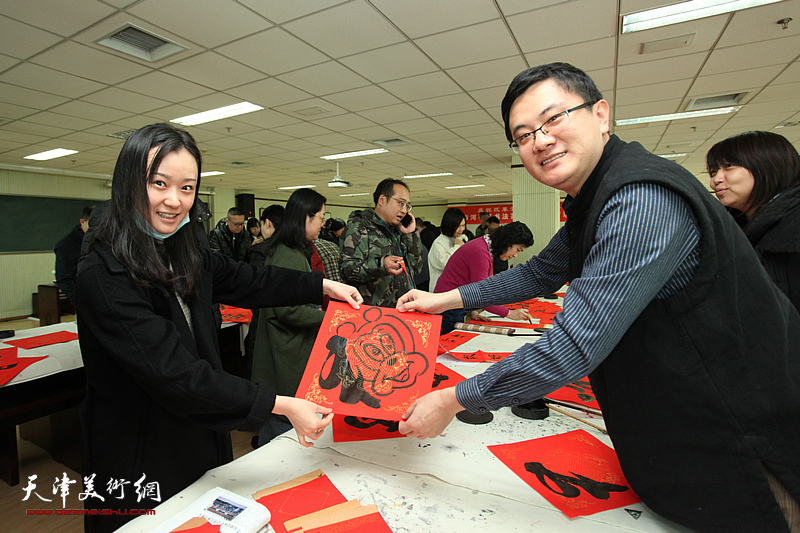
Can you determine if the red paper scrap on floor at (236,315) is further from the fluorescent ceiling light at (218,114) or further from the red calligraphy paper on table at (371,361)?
the fluorescent ceiling light at (218,114)

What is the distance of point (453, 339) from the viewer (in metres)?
2.12

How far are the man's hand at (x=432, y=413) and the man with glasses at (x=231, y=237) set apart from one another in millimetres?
4240

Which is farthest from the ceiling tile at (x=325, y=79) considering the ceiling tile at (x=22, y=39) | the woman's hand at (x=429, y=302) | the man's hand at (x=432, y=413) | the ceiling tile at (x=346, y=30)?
the man's hand at (x=432, y=413)

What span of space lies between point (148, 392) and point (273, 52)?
3112 millimetres

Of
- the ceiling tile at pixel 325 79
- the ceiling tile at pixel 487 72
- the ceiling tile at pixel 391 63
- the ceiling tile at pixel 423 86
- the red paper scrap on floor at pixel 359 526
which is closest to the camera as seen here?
the red paper scrap on floor at pixel 359 526

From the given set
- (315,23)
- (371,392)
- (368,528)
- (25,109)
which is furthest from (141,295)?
(25,109)

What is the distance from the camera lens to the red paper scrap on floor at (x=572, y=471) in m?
0.84

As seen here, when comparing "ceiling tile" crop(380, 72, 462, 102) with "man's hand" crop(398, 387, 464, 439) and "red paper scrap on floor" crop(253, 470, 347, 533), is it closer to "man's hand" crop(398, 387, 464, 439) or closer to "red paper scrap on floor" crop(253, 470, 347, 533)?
"man's hand" crop(398, 387, 464, 439)

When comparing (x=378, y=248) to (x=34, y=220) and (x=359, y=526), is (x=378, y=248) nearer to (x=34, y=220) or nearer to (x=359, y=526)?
(x=359, y=526)

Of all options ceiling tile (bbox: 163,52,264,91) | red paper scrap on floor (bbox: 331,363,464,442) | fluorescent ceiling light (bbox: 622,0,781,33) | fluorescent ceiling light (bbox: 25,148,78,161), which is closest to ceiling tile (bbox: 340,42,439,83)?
ceiling tile (bbox: 163,52,264,91)

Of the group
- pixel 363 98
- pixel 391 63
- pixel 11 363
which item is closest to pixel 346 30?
pixel 391 63

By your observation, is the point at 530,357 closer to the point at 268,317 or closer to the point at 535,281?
the point at 535,281

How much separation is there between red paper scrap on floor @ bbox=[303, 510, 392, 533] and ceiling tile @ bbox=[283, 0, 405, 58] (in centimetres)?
283

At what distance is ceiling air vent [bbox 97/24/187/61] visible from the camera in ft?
9.60
